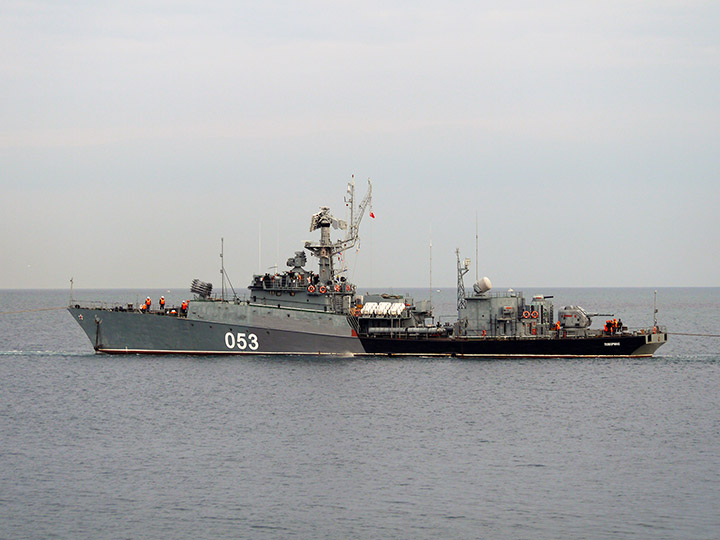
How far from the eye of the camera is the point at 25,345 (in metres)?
90.1

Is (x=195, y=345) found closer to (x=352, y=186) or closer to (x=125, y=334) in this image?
(x=125, y=334)

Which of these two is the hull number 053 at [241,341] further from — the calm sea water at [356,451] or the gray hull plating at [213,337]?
the calm sea water at [356,451]

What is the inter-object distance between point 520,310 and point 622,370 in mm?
7928

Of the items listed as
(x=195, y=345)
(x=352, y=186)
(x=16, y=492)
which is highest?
(x=352, y=186)

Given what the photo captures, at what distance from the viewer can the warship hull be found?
209 ft

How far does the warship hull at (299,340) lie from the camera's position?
2512 inches

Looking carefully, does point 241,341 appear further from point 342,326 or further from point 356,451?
point 356,451

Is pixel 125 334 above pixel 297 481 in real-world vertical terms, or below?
above

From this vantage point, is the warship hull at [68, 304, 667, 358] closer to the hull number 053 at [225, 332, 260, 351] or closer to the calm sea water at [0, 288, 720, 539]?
the hull number 053 at [225, 332, 260, 351]

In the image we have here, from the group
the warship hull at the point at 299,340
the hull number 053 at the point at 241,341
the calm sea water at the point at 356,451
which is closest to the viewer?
the calm sea water at the point at 356,451

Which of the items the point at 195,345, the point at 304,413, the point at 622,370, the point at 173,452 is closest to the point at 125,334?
the point at 195,345

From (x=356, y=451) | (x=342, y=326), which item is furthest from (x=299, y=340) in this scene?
(x=356, y=451)

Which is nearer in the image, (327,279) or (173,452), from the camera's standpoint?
(173,452)

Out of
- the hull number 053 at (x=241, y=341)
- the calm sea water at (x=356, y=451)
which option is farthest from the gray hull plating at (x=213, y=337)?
the calm sea water at (x=356, y=451)
